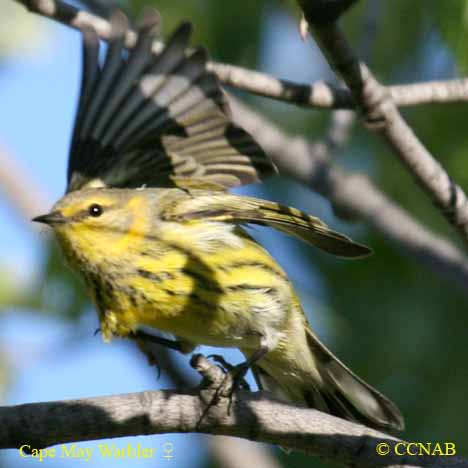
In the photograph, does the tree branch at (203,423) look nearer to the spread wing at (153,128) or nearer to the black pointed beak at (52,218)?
the black pointed beak at (52,218)

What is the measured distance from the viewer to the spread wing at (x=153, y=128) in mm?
4930

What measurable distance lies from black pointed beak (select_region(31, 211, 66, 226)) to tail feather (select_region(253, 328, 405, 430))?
3.90 feet

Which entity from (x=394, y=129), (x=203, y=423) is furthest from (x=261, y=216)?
(x=203, y=423)

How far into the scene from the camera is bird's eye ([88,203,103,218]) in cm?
443

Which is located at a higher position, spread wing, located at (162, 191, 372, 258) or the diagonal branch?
the diagonal branch

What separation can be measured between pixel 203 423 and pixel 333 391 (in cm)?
139

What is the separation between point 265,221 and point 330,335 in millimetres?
1312

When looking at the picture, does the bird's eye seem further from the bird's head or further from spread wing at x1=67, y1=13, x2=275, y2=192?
spread wing at x1=67, y1=13, x2=275, y2=192

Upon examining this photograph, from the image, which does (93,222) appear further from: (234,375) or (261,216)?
(234,375)

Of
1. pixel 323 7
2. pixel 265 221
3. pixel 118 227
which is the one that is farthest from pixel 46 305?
pixel 323 7

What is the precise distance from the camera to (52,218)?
4.29m

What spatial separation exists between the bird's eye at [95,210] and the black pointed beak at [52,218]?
0.49 ft

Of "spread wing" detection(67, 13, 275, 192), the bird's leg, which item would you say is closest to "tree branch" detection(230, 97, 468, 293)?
"spread wing" detection(67, 13, 275, 192)

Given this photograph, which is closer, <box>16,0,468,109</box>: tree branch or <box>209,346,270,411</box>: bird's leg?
<box>209,346,270,411</box>: bird's leg
